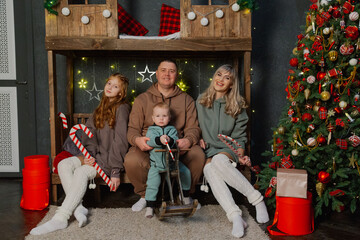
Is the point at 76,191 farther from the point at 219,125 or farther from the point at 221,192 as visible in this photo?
the point at 219,125

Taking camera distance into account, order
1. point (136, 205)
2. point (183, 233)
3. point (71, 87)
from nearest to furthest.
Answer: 1. point (183, 233)
2. point (136, 205)
3. point (71, 87)

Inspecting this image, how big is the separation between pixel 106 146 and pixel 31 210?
0.88m

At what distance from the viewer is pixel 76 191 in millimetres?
2777

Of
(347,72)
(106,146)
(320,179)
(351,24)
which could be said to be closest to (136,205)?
(106,146)

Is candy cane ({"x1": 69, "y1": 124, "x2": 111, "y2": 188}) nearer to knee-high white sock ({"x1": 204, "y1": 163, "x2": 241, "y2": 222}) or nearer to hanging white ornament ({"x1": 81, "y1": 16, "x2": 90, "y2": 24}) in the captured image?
knee-high white sock ({"x1": 204, "y1": 163, "x2": 241, "y2": 222})

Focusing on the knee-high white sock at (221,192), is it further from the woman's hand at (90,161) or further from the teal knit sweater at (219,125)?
the woman's hand at (90,161)

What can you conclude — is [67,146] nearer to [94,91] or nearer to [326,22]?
[94,91]

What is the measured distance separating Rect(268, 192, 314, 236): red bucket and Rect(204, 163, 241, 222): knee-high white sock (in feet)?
Answer: 1.07

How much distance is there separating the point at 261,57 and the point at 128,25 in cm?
166

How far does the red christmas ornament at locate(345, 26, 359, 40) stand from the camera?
279cm

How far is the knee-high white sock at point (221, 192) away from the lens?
2711 millimetres

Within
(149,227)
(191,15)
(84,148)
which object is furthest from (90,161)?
(191,15)

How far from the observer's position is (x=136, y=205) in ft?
10.2

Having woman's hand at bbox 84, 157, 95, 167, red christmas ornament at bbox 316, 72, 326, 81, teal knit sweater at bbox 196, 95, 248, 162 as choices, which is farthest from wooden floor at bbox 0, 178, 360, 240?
red christmas ornament at bbox 316, 72, 326, 81
